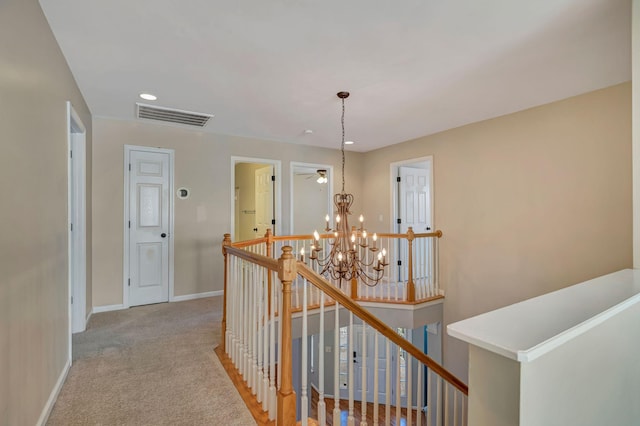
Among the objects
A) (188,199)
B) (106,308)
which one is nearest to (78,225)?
(106,308)

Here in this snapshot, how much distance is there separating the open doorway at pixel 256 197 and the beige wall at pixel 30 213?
2.65 m

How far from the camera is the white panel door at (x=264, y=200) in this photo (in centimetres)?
536

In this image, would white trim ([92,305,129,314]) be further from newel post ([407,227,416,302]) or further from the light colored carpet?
newel post ([407,227,416,302])

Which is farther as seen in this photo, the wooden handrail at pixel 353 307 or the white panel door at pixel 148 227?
the white panel door at pixel 148 227

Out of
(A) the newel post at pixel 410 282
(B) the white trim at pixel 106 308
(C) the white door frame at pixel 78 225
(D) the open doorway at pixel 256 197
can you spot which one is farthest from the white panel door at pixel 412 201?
(C) the white door frame at pixel 78 225

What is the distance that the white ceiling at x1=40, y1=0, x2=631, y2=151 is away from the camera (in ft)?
6.27

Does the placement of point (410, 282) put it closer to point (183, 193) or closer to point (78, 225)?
point (183, 193)

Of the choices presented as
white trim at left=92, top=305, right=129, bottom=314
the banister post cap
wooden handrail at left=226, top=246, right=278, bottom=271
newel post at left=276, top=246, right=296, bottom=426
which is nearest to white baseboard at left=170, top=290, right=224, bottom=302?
white trim at left=92, top=305, right=129, bottom=314

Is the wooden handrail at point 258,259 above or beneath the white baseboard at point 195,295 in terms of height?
above

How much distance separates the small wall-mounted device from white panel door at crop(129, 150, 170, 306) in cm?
15

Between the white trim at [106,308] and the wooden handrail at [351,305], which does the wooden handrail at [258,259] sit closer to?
the wooden handrail at [351,305]

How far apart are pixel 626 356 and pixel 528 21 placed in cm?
198

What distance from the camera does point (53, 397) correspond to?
2031 millimetres

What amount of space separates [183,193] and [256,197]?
1.81 metres
